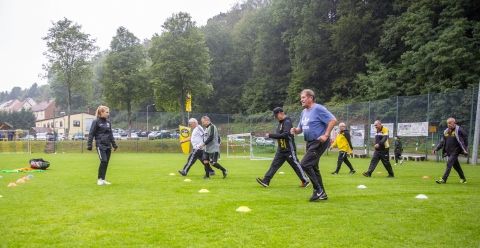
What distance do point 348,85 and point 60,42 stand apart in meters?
32.2

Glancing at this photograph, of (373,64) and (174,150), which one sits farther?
(373,64)

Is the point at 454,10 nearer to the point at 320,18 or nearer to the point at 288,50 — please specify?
the point at 320,18

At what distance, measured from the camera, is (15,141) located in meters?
37.1

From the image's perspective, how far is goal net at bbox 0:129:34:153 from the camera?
1441 inches

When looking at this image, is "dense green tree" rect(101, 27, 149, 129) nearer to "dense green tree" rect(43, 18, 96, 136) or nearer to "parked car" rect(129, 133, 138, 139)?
"dense green tree" rect(43, 18, 96, 136)

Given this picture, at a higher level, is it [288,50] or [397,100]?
[288,50]

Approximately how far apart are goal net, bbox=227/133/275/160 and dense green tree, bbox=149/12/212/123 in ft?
56.1

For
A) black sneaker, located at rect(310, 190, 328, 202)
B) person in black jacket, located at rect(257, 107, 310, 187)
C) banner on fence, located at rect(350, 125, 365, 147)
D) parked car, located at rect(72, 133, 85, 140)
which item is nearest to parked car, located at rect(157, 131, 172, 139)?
parked car, located at rect(72, 133, 85, 140)

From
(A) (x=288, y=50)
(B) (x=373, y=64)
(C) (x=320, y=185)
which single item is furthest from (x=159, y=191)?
(A) (x=288, y=50)

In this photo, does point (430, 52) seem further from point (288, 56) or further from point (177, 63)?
point (288, 56)

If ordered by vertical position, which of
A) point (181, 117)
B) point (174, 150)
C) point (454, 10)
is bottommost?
point (174, 150)

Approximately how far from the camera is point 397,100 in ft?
84.0

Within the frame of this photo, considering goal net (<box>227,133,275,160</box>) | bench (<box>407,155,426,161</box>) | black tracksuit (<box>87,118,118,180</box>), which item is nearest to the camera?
black tracksuit (<box>87,118,118,180</box>)

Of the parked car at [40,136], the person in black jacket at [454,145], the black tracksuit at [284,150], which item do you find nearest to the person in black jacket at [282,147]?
the black tracksuit at [284,150]
